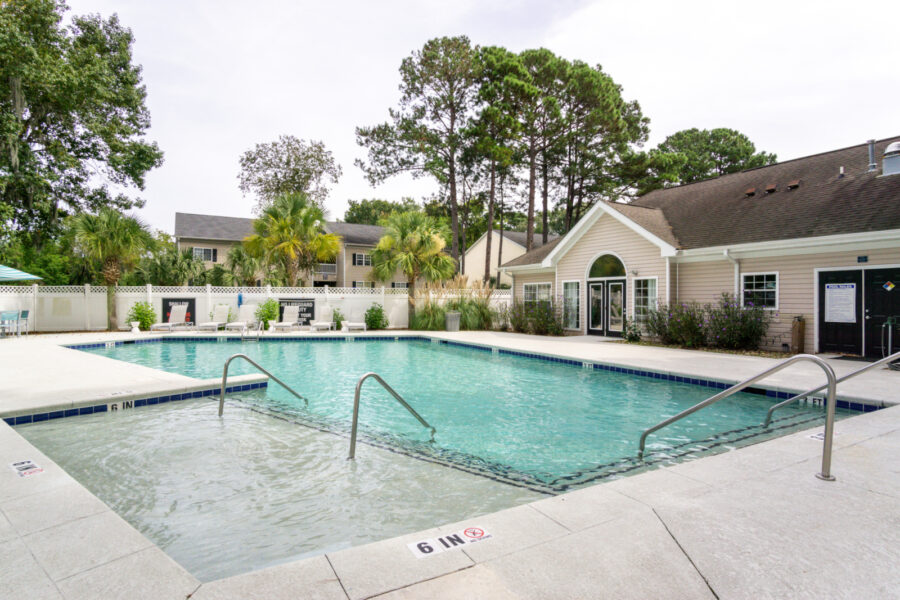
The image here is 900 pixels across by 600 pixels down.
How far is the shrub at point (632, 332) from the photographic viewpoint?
44.2ft

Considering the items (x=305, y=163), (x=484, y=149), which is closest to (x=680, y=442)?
(x=484, y=149)

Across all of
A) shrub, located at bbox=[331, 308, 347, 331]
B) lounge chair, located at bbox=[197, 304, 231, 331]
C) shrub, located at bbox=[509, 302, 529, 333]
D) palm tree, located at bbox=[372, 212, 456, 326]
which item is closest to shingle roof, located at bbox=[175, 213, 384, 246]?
palm tree, located at bbox=[372, 212, 456, 326]

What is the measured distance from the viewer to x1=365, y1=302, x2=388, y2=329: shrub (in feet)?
60.0

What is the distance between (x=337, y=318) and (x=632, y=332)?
34.3 ft

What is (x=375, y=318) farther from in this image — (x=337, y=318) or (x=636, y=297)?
(x=636, y=297)

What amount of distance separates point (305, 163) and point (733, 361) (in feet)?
84.8

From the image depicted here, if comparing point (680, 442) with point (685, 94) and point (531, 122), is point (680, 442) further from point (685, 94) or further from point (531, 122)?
point (531, 122)

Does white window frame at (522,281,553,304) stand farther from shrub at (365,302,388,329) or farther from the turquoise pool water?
the turquoise pool water

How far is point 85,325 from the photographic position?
16359mm

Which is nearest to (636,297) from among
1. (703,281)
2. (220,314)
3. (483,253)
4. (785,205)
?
(703,281)

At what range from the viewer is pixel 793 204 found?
39.2ft

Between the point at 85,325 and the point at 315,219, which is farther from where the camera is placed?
the point at 315,219

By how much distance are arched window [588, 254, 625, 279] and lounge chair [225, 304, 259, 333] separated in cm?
1150

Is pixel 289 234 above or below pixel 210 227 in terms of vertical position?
below
